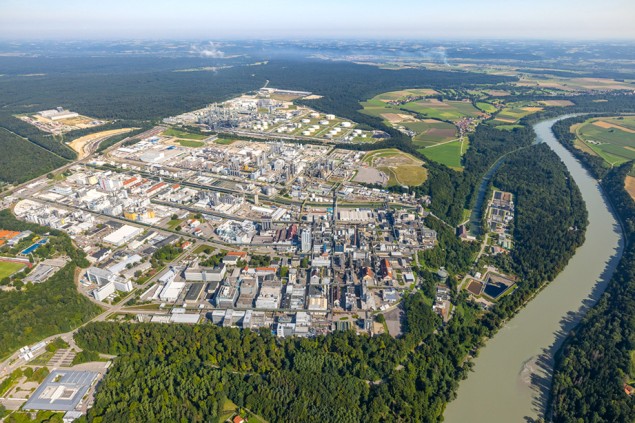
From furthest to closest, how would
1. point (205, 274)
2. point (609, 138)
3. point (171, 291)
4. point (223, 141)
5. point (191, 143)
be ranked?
point (609, 138) < point (223, 141) < point (191, 143) < point (205, 274) < point (171, 291)

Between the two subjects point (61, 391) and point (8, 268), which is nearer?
point (61, 391)

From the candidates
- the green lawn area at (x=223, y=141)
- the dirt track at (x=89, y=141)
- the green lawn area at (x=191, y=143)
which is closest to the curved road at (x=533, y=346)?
the green lawn area at (x=223, y=141)

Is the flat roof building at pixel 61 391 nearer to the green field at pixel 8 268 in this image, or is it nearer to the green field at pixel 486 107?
the green field at pixel 8 268

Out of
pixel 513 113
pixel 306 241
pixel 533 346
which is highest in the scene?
pixel 513 113

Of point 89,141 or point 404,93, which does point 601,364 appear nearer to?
point 89,141

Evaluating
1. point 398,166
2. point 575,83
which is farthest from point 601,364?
point 575,83

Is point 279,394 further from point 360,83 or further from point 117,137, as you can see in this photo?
point 360,83
